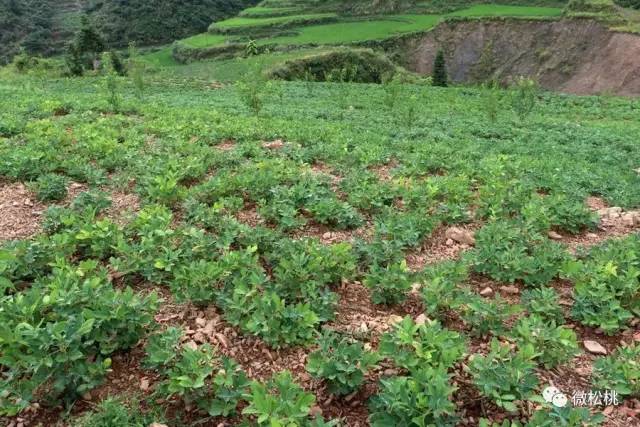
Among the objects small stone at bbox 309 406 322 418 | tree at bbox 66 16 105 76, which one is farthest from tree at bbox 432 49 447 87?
small stone at bbox 309 406 322 418

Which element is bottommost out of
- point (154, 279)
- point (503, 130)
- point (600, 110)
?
point (600, 110)

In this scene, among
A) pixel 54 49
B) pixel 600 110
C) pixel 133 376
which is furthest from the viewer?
pixel 54 49

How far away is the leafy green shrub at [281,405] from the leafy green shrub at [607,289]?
10.1 feet

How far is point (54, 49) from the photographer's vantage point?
328 ft

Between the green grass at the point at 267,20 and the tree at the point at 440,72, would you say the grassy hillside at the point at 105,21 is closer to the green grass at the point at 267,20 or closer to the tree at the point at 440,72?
the green grass at the point at 267,20

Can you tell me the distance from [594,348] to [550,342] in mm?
688

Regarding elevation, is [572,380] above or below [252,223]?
below

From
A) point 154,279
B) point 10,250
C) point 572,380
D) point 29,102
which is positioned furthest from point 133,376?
point 29,102

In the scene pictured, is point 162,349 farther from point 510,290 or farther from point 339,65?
point 339,65

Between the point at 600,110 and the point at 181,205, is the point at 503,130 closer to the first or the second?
the point at 181,205

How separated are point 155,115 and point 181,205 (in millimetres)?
8680

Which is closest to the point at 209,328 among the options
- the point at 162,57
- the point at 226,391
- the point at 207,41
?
the point at 226,391

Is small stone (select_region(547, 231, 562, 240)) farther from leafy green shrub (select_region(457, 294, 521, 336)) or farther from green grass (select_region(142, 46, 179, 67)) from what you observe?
green grass (select_region(142, 46, 179, 67))

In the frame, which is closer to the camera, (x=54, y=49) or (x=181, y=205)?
(x=181, y=205)
